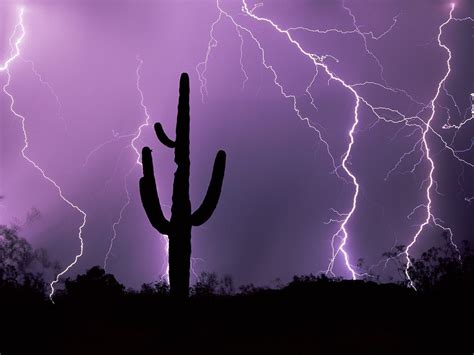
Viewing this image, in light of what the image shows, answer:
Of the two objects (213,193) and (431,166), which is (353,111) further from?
(213,193)

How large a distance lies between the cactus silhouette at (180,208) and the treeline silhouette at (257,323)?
35cm

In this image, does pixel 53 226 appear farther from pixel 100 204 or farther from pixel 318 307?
pixel 318 307

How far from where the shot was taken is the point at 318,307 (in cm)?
617

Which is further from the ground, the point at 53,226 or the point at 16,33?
the point at 16,33

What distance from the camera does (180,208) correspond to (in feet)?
17.8

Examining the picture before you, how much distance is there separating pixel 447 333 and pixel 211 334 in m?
2.71

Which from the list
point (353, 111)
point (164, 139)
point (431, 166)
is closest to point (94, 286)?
point (164, 139)

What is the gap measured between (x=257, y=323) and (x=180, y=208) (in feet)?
5.86

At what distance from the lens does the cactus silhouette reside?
530cm

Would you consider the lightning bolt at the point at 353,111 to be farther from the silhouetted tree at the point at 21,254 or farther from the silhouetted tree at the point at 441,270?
the silhouetted tree at the point at 21,254

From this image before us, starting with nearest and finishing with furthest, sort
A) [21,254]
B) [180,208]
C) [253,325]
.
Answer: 1. [180,208]
2. [253,325]
3. [21,254]

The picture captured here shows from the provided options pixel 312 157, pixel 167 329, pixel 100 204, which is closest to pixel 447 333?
pixel 167 329

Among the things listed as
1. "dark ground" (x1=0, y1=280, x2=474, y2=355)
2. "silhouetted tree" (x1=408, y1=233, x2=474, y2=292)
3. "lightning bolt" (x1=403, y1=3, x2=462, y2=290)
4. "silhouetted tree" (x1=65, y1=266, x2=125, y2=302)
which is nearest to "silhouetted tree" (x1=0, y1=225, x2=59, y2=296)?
"silhouetted tree" (x1=65, y1=266, x2=125, y2=302)

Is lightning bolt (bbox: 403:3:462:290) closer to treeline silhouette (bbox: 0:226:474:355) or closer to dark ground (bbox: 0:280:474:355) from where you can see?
treeline silhouette (bbox: 0:226:474:355)
